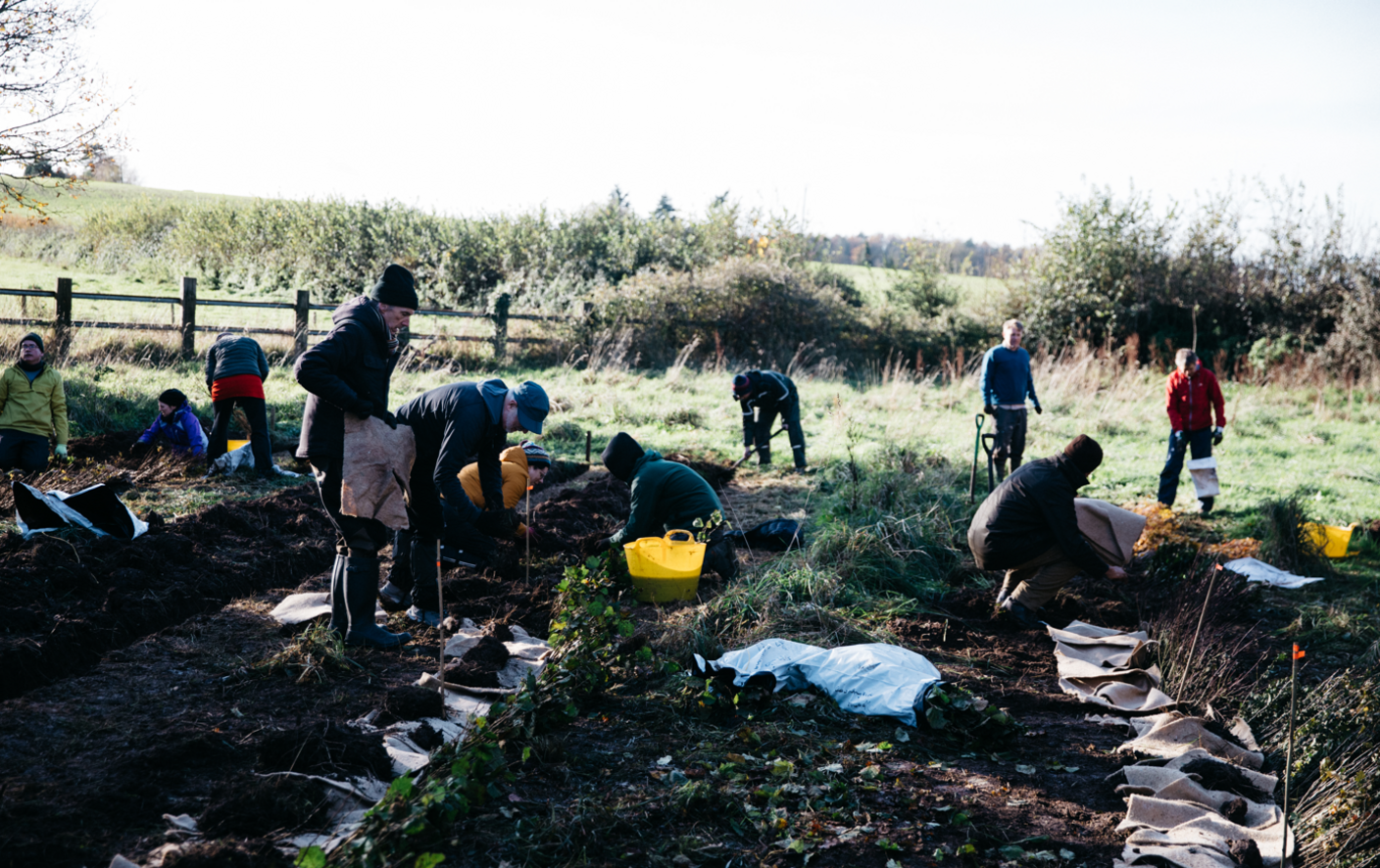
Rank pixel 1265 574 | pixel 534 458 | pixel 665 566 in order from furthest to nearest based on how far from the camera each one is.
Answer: pixel 1265 574
pixel 534 458
pixel 665 566

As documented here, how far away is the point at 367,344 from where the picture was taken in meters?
4.13

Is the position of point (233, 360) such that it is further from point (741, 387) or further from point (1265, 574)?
point (1265, 574)

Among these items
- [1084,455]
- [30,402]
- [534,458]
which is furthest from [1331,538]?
[30,402]

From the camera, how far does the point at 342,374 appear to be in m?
4.07

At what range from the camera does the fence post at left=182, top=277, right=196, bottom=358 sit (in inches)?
505

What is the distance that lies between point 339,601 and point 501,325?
12.5 metres

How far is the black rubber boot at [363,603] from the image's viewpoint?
423cm

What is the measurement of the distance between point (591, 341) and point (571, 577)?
13.8 metres

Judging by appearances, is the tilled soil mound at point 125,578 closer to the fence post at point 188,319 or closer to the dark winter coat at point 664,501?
the dark winter coat at point 664,501

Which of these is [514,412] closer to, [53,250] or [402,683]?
[402,683]

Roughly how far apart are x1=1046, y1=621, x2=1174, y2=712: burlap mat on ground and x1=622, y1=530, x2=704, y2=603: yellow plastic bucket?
2065 millimetres

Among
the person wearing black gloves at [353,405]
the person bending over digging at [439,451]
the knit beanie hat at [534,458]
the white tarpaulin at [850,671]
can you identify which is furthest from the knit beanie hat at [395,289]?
the white tarpaulin at [850,671]

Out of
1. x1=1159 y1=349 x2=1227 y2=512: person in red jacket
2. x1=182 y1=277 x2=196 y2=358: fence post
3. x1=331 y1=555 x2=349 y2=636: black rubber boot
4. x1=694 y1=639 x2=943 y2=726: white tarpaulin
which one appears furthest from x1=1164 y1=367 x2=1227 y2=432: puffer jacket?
x1=182 y1=277 x2=196 y2=358: fence post

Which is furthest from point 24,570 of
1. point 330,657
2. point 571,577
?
point 571,577
